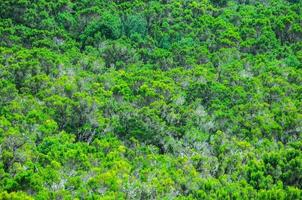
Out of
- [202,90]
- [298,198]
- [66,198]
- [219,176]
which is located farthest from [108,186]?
[202,90]

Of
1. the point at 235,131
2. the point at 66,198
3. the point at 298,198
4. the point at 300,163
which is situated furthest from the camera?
the point at 235,131

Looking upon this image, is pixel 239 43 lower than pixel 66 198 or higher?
lower

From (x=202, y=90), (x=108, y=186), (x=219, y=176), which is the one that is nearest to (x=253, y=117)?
(x=202, y=90)

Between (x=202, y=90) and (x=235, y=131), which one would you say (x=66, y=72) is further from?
(x=235, y=131)

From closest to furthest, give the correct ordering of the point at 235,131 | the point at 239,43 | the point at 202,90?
the point at 235,131, the point at 202,90, the point at 239,43

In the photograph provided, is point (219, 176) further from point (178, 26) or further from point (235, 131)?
point (178, 26)

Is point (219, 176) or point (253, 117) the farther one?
point (253, 117)
